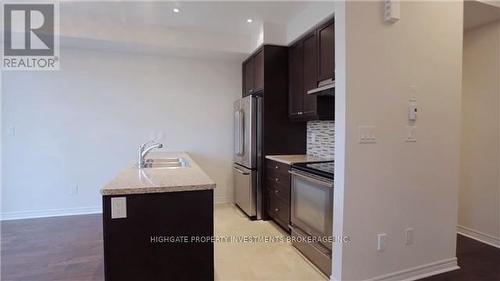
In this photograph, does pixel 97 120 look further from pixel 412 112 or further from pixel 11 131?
pixel 412 112

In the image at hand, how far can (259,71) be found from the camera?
3.78m

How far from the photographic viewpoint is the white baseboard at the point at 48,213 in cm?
373

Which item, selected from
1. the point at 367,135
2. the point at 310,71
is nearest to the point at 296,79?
the point at 310,71

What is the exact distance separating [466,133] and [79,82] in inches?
199

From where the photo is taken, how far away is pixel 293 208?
2.88 meters

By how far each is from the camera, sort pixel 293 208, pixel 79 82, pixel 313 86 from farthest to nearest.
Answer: pixel 79 82 < pixel 313 86 < pixel 293 208

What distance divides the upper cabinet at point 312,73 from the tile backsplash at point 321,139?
0.92 feet

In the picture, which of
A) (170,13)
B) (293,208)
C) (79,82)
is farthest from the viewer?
(79,82)

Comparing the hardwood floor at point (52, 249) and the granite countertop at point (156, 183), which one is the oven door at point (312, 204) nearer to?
the granite countertop at point (156, 183)

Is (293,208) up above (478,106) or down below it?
below

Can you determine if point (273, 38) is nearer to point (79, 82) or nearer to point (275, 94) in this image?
point (275, 94)

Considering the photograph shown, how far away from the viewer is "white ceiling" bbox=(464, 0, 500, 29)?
2.52 metres

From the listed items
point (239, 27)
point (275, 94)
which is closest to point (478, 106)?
point (275, 94)

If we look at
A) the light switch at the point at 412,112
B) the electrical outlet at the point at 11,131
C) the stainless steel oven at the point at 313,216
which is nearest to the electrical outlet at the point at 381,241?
the stainless steel oven at the point at 313,216
